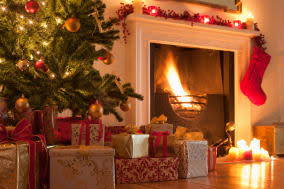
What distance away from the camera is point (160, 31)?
331cm

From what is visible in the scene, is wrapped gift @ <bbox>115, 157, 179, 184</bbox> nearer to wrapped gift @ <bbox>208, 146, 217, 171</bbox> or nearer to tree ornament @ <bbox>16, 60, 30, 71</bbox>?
wrapped gift @ <bbox>208, 146, 217, 171</bbox>

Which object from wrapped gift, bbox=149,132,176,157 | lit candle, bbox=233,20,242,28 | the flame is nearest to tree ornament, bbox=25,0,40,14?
wrapped gift, bbox=149,132,176,157

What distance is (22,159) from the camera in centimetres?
118

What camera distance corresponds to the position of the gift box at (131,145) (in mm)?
1786

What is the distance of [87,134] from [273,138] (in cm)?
263

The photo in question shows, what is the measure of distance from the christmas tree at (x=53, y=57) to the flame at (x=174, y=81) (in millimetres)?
1798

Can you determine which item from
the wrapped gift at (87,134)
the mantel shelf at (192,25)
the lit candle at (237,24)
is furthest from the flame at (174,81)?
the wrapped gift at (87,134)

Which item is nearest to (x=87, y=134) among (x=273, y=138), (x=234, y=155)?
(x=234, y=155)

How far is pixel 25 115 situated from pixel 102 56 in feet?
Answer: 1.57

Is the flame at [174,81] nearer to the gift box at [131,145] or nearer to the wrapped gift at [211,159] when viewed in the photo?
the wrapped gift at [211,159]

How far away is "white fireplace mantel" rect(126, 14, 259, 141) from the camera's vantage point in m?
3.10

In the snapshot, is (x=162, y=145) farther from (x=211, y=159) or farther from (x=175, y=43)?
(x=175, y=43)

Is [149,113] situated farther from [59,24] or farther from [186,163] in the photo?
[59,24]

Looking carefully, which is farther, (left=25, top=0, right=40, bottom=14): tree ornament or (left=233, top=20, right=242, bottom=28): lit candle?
(left=233, top=20, right=242, bottom=28): lit candle
